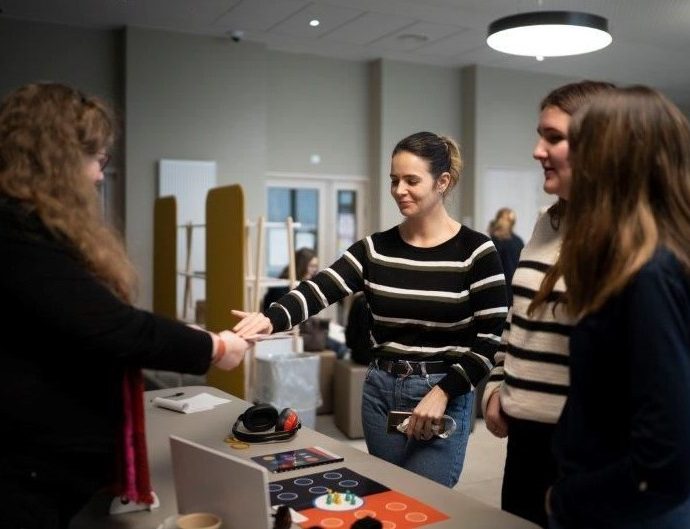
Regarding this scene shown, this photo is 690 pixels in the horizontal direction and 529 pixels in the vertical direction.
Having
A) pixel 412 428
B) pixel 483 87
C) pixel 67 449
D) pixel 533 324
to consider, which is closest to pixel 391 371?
pixel 412 428

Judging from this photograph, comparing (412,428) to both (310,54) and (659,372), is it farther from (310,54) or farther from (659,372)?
(310,54)

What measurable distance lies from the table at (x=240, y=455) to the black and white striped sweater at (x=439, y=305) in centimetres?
29

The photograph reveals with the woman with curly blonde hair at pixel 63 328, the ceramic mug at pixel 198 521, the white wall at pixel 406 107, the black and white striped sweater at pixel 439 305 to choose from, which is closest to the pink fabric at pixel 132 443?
the woman with curly blonde hair at pixel 63 328

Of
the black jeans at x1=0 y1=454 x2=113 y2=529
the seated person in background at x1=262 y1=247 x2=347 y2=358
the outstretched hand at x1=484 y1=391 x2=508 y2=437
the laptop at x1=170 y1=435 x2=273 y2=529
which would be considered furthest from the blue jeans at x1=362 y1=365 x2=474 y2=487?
the seated person in background at x1=262 y1=247 x2=347 y2=358

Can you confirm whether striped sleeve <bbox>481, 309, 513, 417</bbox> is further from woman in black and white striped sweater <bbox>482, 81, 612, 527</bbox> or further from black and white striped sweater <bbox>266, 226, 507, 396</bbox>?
black and white striped sweater <bbox>266, 226, 507, 396</bbox>

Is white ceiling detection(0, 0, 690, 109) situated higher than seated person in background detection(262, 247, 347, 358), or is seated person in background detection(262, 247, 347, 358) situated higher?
white ceiling detection(0, 0, 690, 109)

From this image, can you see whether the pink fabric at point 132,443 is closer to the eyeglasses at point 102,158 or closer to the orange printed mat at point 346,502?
the orange printed mat at point 346,502

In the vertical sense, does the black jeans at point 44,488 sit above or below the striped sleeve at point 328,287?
below

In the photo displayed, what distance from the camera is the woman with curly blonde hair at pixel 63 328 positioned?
1046mm

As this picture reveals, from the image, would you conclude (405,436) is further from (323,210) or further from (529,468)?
(323,210)

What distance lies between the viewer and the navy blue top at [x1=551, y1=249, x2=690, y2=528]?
0.89 m

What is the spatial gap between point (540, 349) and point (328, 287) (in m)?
0.76

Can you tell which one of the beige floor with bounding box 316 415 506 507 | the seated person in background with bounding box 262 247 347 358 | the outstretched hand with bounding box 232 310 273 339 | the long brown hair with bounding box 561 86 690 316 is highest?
the long brown hair with bounding box 561 86 690 316

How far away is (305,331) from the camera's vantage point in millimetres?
4770
